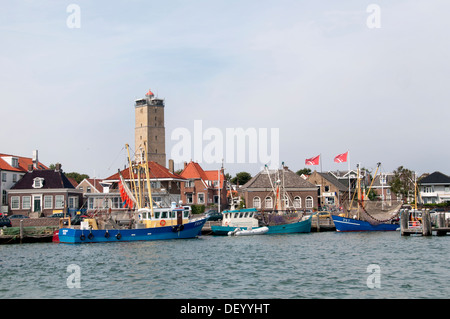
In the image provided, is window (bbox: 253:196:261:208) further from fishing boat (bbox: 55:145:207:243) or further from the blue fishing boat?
fishing boat (bbox: 55:145:207:243)

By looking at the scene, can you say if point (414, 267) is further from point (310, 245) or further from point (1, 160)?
point (1, 160)

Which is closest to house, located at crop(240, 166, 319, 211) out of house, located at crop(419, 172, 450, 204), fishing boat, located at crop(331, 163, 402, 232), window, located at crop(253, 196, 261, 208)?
window, located at crop(253, 196, 261, 208)

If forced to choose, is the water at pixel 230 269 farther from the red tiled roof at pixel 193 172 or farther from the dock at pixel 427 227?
the red tiled roof at pixel 193 172

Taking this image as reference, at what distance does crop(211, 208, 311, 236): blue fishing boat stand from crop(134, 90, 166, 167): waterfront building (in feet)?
356

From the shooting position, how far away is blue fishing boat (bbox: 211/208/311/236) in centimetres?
7512

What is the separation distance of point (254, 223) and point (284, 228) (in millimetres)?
4042

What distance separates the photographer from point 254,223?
76.5 metres

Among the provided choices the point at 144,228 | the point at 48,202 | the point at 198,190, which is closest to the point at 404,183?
the point at 198,190

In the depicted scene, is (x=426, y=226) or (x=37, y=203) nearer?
(x=426, y=226)

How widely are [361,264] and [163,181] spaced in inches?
2360

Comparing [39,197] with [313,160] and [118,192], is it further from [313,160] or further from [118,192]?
[313,160]

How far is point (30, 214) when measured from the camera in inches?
3327

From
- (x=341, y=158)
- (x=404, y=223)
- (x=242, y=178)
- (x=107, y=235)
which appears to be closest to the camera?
(x=107, y=235)
